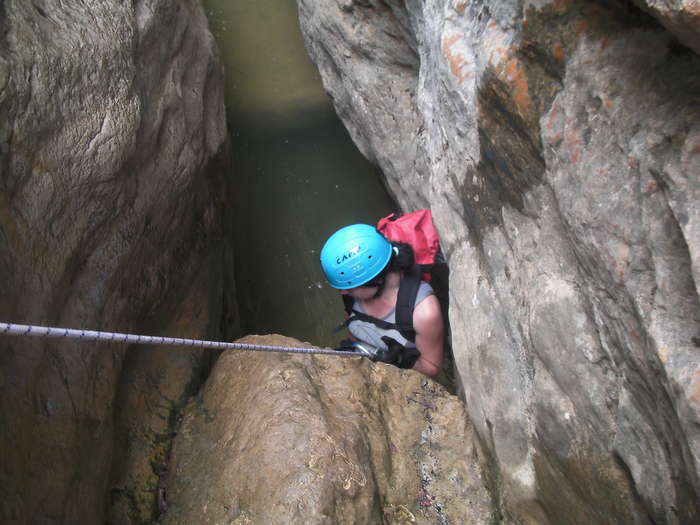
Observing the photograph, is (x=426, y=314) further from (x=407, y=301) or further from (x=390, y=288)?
(x=390, y=288)

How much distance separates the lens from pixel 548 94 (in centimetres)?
152

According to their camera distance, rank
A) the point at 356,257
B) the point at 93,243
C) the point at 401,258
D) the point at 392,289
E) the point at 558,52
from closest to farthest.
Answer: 1. the point at 558,52
2. the point at 93,243
3. the point at 356,257
4. the point at 401,258
5. the point at 392,289

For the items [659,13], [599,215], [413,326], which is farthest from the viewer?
[413,326]

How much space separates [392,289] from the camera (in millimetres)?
3574

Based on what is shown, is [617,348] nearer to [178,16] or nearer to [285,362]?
[285,362]

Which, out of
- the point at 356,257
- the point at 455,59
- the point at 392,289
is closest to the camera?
the point at 455,59

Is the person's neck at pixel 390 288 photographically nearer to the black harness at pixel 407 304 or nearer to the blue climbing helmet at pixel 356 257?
the black harness at pixel 407 304

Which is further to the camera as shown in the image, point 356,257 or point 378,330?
point 378,330

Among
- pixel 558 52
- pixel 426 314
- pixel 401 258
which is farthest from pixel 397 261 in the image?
pixel 558 52

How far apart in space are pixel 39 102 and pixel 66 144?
0.61 feet

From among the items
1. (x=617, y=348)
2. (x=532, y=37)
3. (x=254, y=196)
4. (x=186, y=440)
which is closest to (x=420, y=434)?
Result: (x=186, y=440)

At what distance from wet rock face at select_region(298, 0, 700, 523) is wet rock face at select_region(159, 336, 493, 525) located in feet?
0.74

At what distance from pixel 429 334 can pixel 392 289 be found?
0.38 meters

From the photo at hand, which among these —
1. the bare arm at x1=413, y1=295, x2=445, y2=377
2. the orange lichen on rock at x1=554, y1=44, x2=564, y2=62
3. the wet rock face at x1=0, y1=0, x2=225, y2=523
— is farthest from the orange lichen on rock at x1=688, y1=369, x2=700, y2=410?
the bare arm at x1=413, y1=295, x2=445, y2=377
